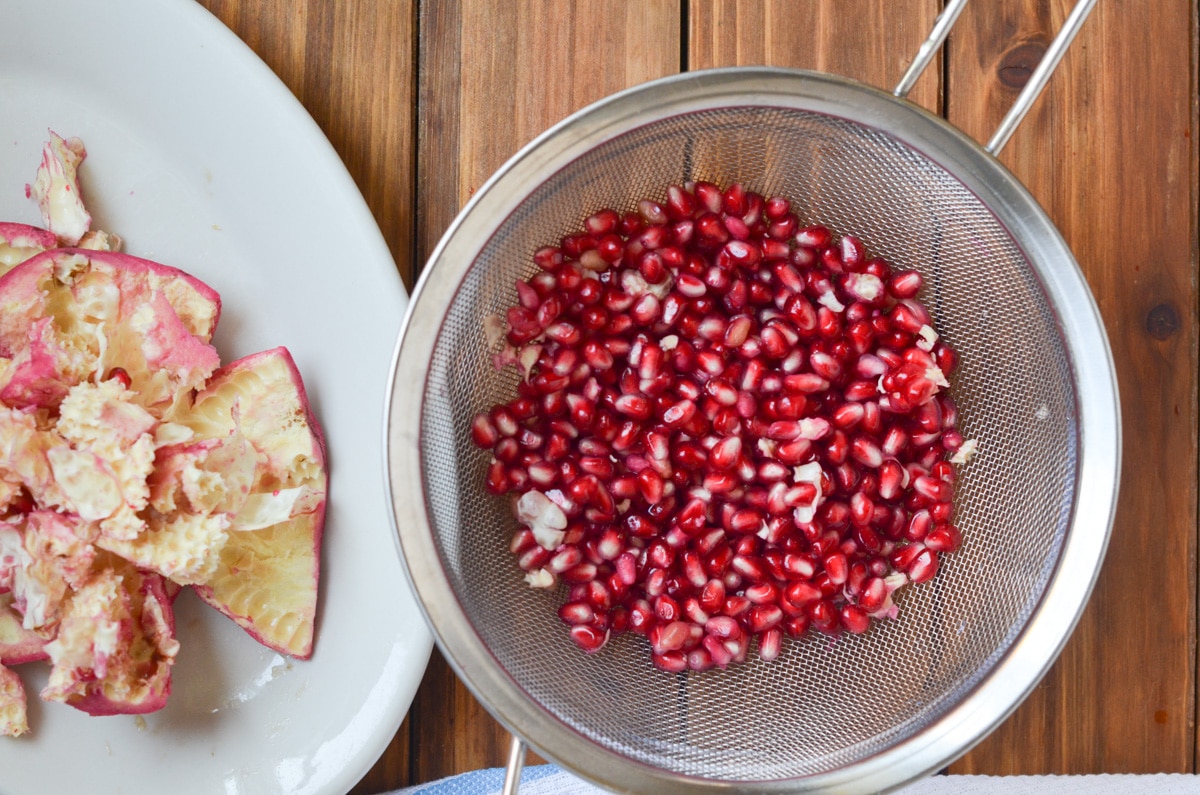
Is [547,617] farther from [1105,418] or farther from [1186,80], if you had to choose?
[1186,80]

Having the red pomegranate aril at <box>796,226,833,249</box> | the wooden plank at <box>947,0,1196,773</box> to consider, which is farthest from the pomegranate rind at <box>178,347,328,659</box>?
the wooden plank at <box>947,0,1196,773</box>

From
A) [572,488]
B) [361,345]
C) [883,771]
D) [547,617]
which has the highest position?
[361,345]

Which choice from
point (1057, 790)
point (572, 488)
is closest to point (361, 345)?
point (572, 488)

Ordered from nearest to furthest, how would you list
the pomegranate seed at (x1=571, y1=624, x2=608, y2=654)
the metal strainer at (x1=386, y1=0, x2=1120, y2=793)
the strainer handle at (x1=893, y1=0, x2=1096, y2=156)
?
the strainer handle at (x1=893, y1=0, x2=1096, y2=156)
the metal strainer at (x1=386, y1=0, x2=1120, y2=793)
the pomegranate seed at (x1=571, y1=624, x2=608, y2=654)

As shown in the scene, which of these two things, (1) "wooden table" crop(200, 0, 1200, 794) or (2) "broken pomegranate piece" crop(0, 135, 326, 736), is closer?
(2) "broken pomegranate piece" crop(0, 135, 326, 736)

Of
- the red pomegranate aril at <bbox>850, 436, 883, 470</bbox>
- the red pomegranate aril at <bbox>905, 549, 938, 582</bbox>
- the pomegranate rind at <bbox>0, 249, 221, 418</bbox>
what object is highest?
the pomegranate rind at <bbox>0, 249, 221, 418</bbox>

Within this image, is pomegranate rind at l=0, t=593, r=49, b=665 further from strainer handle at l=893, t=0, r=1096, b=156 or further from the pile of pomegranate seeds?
strainer handle at l=893, t=0, r=1096, b=156
